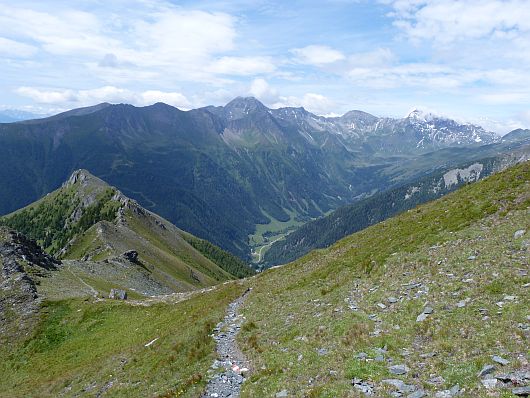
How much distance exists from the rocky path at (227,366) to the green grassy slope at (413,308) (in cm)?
83

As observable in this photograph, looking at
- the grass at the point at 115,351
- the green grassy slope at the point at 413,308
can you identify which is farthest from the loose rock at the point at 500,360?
the grass at the point at 115,351

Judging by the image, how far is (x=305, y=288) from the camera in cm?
3788

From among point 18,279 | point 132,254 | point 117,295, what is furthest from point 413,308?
point 132,254

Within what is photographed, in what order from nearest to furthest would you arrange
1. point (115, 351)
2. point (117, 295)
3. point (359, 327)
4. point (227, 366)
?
1. point (359, 327)
2. point (227, 366)
3. point (115, 351)
4. point (117, 295)

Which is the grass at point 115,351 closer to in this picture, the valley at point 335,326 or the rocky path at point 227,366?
the valley at point 335,326

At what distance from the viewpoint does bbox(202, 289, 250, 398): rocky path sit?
2159cm

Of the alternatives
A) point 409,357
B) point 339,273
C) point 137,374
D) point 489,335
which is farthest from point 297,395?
point 339,273

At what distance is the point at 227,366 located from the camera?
2448 centimetres

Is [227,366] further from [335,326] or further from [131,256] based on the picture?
[131,256]

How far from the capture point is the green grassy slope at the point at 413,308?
1742 centimetres

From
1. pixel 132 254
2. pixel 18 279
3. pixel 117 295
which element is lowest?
pixel 132 254

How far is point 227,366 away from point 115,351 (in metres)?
18.9

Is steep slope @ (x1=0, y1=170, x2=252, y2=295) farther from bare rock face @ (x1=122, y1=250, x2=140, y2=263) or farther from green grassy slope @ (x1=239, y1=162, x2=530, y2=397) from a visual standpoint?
green grassy slope @ (x1=239, y1=162, x2=530, y2=397)

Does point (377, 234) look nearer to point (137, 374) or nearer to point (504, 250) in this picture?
point (504, 250)
